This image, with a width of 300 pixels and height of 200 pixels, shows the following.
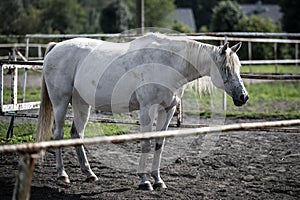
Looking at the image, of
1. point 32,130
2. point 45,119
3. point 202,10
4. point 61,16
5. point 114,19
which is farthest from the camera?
point 202,10

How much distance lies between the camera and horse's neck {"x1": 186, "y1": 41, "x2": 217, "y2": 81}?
454 cm

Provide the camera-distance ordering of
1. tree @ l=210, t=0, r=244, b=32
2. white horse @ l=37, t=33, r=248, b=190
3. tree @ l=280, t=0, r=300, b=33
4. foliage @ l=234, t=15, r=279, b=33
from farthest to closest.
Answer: tree @ l=280, t=0, r=300, b=33
tree @ l=210, t=0, r=244, b=32
foliage @ l=234, t=15, r=279, b=33
white horse @ l=37, t=33, r=248, b=190

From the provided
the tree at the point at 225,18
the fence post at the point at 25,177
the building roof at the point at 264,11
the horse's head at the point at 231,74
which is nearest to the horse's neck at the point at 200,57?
the horse's head at the point at 231,74

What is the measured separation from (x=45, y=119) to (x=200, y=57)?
6.46 feet

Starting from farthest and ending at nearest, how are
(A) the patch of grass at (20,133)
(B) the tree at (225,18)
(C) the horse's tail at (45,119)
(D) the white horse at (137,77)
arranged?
(B) the tree at (225,18), (A) the patch of grass at (20,133), (C) the horse's tail at (45,119), (D) the white horse at (137,77)

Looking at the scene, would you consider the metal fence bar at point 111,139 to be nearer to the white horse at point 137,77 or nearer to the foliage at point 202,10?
the white horse at point 137,77

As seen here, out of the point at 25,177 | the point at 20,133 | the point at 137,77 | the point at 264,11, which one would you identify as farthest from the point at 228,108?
the point at 264,11

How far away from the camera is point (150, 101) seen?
4508mm

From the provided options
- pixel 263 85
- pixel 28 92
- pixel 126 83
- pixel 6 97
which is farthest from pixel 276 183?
pixel 263 85

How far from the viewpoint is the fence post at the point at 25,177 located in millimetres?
2227

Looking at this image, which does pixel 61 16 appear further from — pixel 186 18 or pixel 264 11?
pixel 264 11

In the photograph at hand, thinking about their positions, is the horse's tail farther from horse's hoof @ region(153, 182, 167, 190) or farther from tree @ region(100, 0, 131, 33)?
tree @ region(100, 0, 131, 33)

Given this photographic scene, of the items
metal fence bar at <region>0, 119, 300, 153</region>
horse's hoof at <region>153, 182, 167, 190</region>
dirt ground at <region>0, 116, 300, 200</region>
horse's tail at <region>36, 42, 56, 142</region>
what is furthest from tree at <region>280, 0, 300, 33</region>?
metal fence bar at <region>0, 119, 300, 153</region>

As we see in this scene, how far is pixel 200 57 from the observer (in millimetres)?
4566
